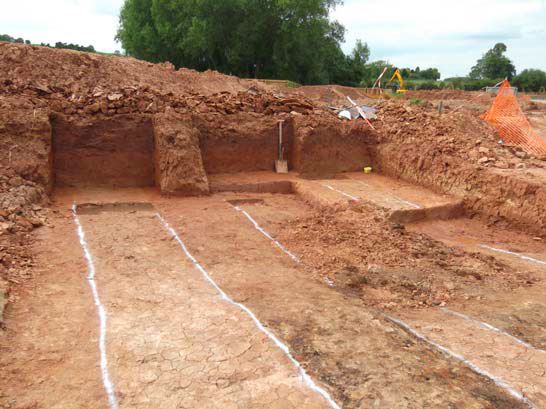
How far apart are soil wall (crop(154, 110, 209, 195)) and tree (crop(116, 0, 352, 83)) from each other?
63.8 feet

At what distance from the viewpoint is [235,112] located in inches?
461

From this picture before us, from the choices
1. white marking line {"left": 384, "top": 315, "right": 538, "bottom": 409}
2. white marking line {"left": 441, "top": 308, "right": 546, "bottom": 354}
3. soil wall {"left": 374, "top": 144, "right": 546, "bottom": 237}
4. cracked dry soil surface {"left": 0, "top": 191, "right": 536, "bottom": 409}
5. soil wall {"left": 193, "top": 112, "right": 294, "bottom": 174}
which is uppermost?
soil wall {"left": 193, "top": 112, "right": 294, "bottom": 174}

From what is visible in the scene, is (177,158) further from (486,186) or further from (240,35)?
(240,35)

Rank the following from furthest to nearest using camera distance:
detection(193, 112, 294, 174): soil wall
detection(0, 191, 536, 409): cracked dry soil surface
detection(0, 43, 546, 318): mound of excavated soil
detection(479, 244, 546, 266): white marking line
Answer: detection(193, 112, 294, 174): soil wall
detection(0, 43, 546, 318): mound of excavated soil
detection(479, 244, 546, 266): white marking line
detection(0, 191, 536, 409): cracked dry soil surface

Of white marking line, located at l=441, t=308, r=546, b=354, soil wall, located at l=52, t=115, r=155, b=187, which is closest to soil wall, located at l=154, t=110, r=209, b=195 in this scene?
soil wall, located at l=52, t=115, r=155, b=187

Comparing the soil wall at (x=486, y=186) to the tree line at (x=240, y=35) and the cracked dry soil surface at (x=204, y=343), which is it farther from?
the tree line at (x=240, y=35)

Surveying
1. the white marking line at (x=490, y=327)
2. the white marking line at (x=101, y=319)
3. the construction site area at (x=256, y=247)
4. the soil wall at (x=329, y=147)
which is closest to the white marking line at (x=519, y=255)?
the construction site area at (x=256, y=247)

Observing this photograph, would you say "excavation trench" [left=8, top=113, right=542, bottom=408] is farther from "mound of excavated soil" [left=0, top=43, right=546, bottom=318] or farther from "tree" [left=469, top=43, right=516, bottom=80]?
"tree" [left=469, top=43, right=516, bottom=80]

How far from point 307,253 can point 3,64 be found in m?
9.26

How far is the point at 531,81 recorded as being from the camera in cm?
4525

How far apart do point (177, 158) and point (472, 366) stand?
7316 millimetres

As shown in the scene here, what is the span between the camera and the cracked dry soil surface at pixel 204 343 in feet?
11.8

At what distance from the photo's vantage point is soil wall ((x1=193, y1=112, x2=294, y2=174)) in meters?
11.2

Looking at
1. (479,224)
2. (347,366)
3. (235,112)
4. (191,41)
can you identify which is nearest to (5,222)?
(347,366)
